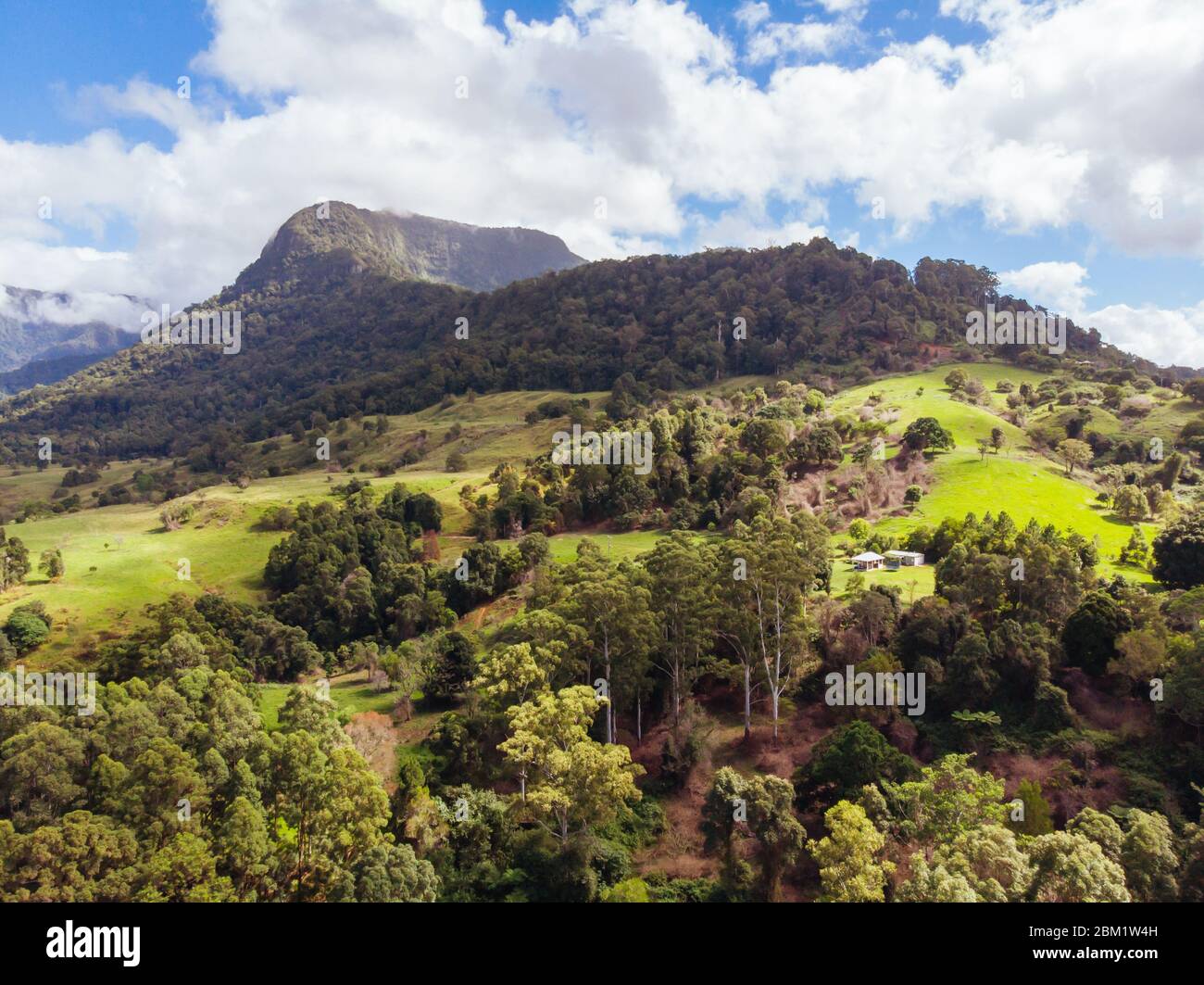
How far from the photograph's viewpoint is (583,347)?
13012 cm

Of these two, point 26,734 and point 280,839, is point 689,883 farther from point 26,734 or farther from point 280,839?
point 26,734

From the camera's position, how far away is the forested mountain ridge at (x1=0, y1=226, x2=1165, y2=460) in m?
119

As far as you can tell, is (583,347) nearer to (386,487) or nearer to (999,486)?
(386,487)

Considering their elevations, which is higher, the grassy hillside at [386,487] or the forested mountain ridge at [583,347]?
the forested mountain ridge at [583,347]

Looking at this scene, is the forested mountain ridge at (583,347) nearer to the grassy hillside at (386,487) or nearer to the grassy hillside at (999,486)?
the grassy hillside at (386,487)

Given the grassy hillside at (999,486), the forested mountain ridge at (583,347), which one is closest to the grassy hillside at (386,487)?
the grassy hillside at (999,486)

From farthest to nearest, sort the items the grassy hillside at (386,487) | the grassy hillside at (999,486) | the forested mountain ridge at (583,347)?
the forested mountain ridge at (583,347) → the grassy hillside at (999,486) → the grassy hillside at (386,487)

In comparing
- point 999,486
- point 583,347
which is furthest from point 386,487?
point 583,347

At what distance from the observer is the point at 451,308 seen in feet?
548

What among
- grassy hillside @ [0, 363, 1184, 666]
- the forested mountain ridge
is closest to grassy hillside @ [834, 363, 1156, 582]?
grassy hillside @ [0, 363, 1184, 666]

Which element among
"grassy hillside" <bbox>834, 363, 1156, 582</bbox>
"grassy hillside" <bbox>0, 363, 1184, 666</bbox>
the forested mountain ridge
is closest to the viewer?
"grassy hillside" <bbox>0, 363, 1184, 666</bbox>

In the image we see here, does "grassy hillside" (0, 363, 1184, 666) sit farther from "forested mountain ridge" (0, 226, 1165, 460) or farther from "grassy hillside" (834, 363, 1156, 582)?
"forested mountain ridge" (0, 226, 1165, 460)

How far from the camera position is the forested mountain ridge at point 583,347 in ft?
390

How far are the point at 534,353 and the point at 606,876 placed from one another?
11215 centimetres
